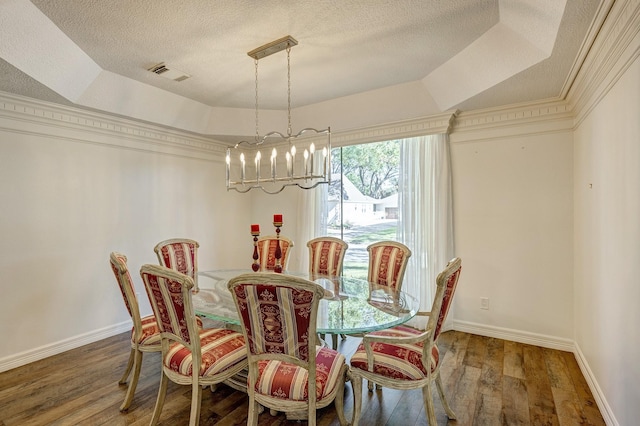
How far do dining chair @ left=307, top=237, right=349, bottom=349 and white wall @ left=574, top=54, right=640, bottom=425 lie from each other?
203 centimetres

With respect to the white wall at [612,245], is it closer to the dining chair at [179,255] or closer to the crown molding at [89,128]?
the dining chair at [179,255]

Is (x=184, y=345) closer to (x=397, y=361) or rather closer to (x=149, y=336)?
(x=149, y=336)

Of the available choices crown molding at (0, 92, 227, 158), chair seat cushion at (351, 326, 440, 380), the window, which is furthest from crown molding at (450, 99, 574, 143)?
crown molding at (0, 92, 227, 158)

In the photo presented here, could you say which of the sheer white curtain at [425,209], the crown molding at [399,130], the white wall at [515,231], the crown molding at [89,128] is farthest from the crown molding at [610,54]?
the crown molding at [89,128]

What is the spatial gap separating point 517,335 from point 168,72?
14.0ft

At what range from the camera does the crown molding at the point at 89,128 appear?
2876mm

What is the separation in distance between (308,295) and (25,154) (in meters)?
3.15

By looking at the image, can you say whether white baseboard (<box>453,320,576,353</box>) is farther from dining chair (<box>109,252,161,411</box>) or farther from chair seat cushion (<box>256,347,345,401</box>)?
dining chair (<box>109,252,161,411</box>)

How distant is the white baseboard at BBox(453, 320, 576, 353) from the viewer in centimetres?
306

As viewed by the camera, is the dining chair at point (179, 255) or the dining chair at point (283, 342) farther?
the dining chair at point (179, 255)

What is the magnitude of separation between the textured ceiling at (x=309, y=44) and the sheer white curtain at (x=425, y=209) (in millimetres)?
550

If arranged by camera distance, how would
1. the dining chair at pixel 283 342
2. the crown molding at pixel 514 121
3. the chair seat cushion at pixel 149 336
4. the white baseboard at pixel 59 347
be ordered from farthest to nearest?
the crown molding at pixel 514 121, the white baseboard at pixel 59 347, the chair seat cushion at pixel 149 336, the dining chair at pixel 283 342

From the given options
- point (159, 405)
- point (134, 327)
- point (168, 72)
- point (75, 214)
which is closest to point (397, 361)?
point (159, 405)

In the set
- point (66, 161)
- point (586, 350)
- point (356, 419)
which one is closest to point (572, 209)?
point (586, 350)
